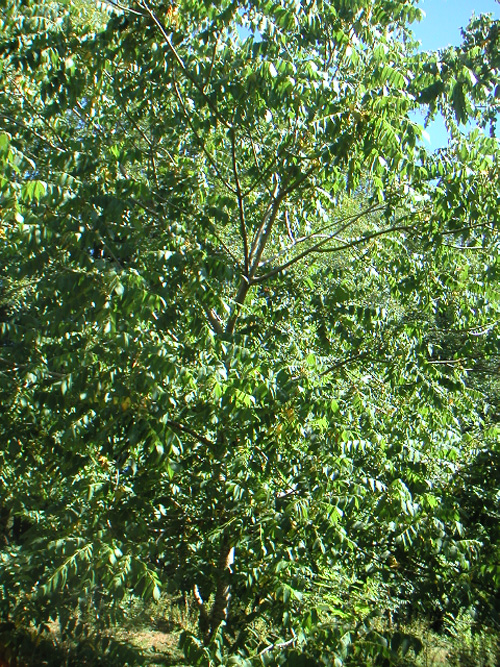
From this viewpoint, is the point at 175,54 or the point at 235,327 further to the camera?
the point at 235,327

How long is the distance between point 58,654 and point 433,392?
335 cm

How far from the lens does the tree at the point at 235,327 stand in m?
3.18

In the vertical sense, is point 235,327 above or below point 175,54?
below

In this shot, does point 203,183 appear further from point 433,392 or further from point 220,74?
point 433,392

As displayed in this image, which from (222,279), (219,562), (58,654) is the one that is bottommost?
(58,654)

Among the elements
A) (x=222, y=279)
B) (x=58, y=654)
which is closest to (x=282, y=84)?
(x=222, y=279)

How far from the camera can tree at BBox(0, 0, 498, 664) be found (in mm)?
3184

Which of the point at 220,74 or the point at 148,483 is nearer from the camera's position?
the point at 148,483

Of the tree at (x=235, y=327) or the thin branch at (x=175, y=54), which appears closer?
the tree at (x=235, y=327)

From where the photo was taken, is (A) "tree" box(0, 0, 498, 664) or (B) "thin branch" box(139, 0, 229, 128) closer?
(A) "tree" box(0, 0, 498, 664)

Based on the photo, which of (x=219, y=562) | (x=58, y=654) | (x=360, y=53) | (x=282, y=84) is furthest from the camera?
(x=58, y=654)

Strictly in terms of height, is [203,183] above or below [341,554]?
above

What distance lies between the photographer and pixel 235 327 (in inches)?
177

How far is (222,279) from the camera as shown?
3717mm
